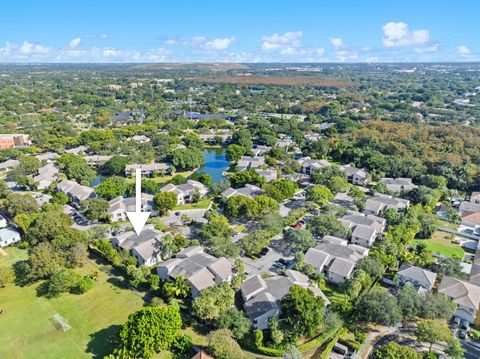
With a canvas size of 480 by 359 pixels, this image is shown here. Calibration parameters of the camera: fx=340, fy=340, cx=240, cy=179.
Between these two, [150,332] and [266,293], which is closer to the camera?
[150,332]

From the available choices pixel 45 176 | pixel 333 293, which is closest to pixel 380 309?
pixel 333 293

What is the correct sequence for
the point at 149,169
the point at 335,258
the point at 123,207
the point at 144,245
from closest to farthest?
the point at 335,258 < the point at 144,245 < the point at 123,207 < the point at 149,169

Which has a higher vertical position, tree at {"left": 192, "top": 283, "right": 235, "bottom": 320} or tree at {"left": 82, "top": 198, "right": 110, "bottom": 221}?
tree at {"left": 82, "top": 198, "right": 110, "bottom": 221}

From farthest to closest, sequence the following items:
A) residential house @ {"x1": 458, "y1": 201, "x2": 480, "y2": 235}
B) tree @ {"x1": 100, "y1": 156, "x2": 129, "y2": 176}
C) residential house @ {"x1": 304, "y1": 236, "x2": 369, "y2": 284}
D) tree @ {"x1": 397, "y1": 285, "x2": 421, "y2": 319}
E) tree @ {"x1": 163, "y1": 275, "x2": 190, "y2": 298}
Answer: tree @ {"x1": 100, "y1": 156, "x2": 129, "y2": 176}, residential house @ {"x1": 458, "y1": 201, "x2": 480, "y2": 235}, residential house @ {"x1": 304, "y1": 236, "x2": 369, "y2": 284}, tree @ {"x1": 163, "y1": 275, "x2": 190, "y2": 298}, tree @ {"x1": 397, "y1": 285, "x2": 421, "y2": 319}

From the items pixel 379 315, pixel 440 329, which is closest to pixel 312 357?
pixel 379 315

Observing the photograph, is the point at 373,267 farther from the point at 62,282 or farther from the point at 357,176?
the point at 357,176

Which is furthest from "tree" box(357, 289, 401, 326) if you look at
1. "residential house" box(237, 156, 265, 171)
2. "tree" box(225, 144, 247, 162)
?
"tree" box(225, 144, 247, 162)

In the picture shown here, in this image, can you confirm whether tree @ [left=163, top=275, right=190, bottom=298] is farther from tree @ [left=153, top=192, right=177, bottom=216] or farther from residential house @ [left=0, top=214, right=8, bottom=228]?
residential house @ [left=0, top=214, right=8, bottom=228]
